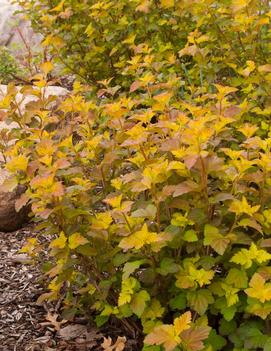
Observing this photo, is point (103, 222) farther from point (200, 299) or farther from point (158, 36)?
point (158, 36)

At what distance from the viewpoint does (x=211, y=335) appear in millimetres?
2201

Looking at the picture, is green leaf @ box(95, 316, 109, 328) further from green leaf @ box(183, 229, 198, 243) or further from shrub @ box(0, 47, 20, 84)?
shrub @ box(0, 47, 20, 84)

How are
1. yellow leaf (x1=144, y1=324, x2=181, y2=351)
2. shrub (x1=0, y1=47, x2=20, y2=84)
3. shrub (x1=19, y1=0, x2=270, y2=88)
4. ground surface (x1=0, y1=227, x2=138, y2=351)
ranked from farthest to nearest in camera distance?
shrub (x1=0, y1=47, x2=20, y2=84) → shrub (x1=19, y1=0, x2=270, y2=88) → ground surface (x1=0, y1=227, x2=138, y2=351) → yellow leaf (x1=144, y1=324, x2=181, y2=351)

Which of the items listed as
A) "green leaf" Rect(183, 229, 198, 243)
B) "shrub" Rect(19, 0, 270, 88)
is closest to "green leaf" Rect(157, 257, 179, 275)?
"green leaf" Rect(183, 229, 198, 243)

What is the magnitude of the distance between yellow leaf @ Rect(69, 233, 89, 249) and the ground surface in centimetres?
50

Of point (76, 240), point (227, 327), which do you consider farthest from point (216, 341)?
point (76, 240)

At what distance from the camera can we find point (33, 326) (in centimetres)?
273

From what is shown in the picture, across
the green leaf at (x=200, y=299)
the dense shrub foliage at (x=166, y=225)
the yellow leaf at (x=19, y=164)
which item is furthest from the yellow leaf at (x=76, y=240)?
the green leaf at (x=200, y=299)

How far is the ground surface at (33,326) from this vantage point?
261 cm

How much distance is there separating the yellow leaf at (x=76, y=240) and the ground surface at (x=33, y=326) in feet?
1.63

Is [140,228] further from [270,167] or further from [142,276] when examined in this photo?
[270,167]

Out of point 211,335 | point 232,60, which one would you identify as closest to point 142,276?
point 211,335

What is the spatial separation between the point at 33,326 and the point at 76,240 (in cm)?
76

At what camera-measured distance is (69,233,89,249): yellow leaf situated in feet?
7.09
